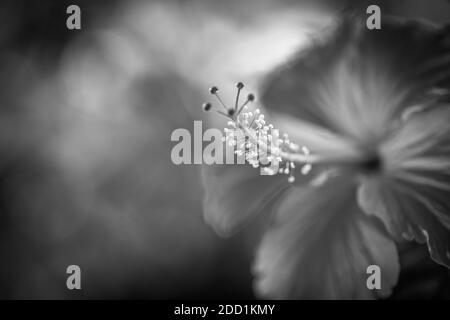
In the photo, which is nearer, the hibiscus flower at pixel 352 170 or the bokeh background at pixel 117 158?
the hibiscus flower at pixel 352 170

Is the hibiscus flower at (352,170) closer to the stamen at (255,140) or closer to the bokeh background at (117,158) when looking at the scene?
the stamen at (255,140)

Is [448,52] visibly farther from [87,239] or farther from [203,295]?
[87,239]

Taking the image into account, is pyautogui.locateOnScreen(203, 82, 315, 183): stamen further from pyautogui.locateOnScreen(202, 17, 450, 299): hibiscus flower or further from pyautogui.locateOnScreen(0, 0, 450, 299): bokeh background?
pyautogui.locateOnScreen(0, 0, 450, 299): bokeh background

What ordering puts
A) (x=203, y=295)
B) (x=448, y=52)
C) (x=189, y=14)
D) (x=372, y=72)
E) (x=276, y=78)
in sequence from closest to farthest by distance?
(x=448, y=52), (x=372, y=72), (x=276, y=78), (x=203, y=295), (x=189, y=14)

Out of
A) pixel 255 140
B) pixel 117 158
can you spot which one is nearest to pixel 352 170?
pixel 255 140

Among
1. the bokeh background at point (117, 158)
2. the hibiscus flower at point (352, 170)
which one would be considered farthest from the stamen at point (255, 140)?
the bokeh background at point (117, 158)
